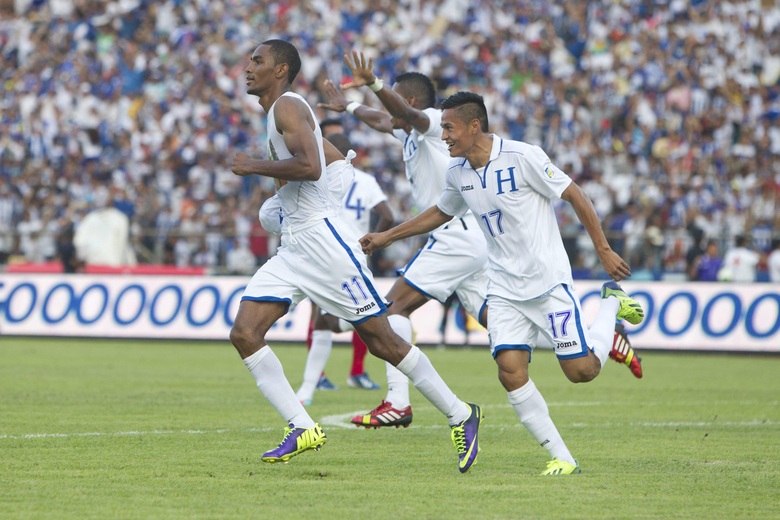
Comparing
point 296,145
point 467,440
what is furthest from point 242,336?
point 467,440

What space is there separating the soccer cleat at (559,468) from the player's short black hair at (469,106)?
2.17 meters

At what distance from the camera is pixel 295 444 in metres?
8.81

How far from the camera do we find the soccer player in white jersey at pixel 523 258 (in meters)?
8.62

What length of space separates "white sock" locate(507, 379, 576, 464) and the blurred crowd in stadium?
1609cm

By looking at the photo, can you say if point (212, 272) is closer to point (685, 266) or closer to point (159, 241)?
point (159, 241)

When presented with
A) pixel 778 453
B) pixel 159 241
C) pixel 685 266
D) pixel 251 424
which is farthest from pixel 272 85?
pixel 159 241

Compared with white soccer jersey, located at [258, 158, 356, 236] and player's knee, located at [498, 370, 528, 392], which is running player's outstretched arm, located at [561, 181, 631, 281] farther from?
white soccer jersey, located at [258, 158, 356, 236]

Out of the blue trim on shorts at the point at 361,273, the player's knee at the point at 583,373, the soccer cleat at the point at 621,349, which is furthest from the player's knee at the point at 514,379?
the soccer cleat at the point at 621,349

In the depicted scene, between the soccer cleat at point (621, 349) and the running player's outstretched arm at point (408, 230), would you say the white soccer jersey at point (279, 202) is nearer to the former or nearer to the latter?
the running player's outstretched arm at point (408, 230)

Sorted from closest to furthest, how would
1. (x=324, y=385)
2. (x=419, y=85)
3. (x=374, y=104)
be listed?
(x=419, y=85) → (x=324, y=385) → (x=374, y=104)

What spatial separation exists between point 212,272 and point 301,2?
11.9 m

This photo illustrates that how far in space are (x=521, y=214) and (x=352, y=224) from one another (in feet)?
20.0

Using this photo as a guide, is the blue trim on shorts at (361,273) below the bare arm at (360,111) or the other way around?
below

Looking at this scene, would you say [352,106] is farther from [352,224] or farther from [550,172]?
[352,224]
